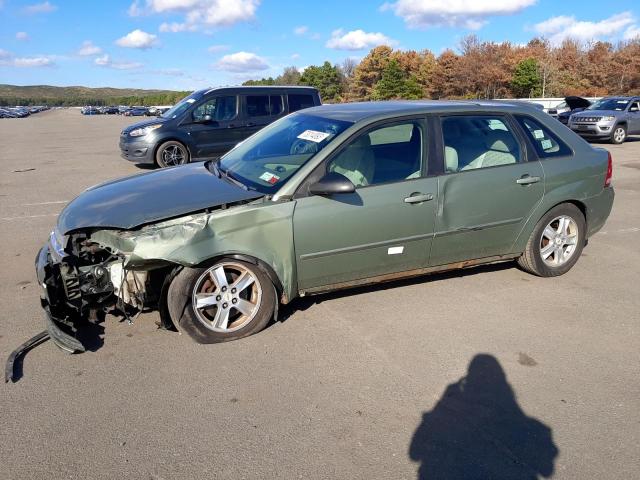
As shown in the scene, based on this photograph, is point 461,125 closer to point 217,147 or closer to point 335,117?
point 335,117

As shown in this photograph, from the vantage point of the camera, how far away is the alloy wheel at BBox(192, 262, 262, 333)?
142 inches

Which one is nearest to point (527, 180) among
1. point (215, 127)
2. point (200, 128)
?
point (215, 127)

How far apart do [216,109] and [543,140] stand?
822 cm

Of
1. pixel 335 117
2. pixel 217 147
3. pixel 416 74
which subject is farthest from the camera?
pixel 416 74

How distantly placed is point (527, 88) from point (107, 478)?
61.6 m

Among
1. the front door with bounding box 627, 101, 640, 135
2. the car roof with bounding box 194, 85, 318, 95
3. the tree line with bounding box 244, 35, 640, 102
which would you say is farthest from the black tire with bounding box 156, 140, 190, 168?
the tree line with bounding box 244, 35, 640, 102

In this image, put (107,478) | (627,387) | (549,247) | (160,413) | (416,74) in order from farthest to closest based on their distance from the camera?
1. (416,74)
2. (549,247)
3. (627,387)
4. (160,413)
5. (107,478)

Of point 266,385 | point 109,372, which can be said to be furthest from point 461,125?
point 109,372

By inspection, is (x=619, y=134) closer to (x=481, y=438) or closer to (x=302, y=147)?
(x=302, y=147)

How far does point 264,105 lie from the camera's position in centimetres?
1174

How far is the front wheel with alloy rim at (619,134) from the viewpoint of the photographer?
18.1 m

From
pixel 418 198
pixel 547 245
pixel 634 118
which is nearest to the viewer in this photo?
pixel 418 198

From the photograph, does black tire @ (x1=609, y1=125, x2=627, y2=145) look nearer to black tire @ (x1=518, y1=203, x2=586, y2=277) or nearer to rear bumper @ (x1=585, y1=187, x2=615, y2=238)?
rear bumper @ (x1=585, y1=187, x2=615, y2=238)

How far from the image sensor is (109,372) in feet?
10.8
